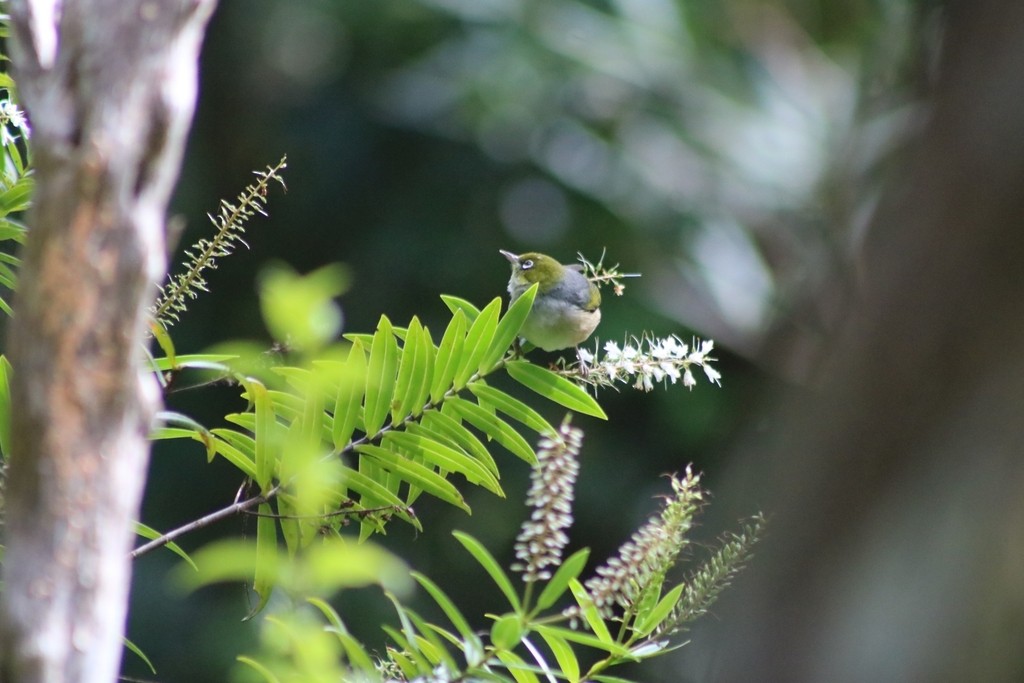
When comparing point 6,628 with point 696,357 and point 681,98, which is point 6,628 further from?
point 681,98

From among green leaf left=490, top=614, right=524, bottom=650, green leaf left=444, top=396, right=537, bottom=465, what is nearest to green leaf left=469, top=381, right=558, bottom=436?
green leaf left=444, top=396, right=537, bottom=465

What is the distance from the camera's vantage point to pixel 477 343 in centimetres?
76

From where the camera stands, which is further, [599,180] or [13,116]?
[599,180]

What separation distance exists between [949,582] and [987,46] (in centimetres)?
46

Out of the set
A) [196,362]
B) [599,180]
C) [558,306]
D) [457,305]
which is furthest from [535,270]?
[599,180]

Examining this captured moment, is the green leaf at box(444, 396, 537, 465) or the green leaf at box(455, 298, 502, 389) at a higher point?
the green leaf at box(455, 298, 502, 389)

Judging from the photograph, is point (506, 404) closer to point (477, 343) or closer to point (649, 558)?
point (477, 343)

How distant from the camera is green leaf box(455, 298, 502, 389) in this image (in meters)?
0.76

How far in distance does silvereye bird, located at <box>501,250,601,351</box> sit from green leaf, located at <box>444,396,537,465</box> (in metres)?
0.21

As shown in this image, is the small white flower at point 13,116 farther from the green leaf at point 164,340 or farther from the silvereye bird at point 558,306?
the silvereye bird at point 558,306

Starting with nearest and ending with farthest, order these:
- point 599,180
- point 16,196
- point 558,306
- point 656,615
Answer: point 656,615 < point 16,196 < point 558,306 < point 599,180

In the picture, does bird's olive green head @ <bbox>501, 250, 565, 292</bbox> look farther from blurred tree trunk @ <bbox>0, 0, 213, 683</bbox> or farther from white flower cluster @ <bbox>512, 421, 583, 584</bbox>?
blurred tree trunk @ <bbox>0, 0, 213, 683</bbox>

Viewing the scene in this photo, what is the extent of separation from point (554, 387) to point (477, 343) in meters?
0.08

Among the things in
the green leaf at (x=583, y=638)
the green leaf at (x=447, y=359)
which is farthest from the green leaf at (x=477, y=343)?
the green leaf at (x=583, y=638)
